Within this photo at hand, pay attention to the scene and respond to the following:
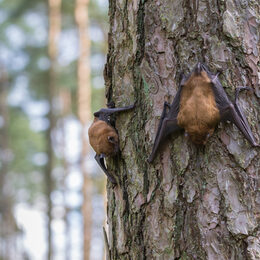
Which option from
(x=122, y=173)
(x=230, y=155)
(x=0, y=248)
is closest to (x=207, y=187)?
(x=230, y=155)

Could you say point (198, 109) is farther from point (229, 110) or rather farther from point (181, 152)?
point (181, 152)

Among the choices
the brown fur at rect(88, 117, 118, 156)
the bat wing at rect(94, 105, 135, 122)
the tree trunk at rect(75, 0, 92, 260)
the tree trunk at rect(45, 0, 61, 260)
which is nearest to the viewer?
the bat wing at rect(94, 105, 135, 122)

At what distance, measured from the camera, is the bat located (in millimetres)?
2660

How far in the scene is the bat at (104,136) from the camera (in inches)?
105

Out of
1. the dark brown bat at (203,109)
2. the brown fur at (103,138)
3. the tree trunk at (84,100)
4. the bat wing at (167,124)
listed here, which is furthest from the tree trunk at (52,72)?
the dark brown bat at (203,109)

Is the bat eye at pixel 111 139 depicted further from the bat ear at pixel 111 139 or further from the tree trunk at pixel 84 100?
the tree trunk at pixel 84 100

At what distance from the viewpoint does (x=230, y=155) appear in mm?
2182

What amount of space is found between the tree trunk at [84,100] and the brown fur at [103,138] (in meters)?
11.1

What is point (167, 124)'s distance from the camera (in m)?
2.31

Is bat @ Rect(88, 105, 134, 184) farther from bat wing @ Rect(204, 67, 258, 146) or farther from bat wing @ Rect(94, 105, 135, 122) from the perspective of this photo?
bat wing @ Rect(204, 67, 258, 146)

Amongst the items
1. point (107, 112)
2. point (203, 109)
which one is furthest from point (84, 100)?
point (203, 109)

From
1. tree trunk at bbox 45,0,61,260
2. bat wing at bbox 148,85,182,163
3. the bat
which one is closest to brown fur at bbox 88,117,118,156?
the bat

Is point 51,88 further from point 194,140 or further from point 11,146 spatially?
point 194,140

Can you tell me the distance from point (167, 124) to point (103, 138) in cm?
59
